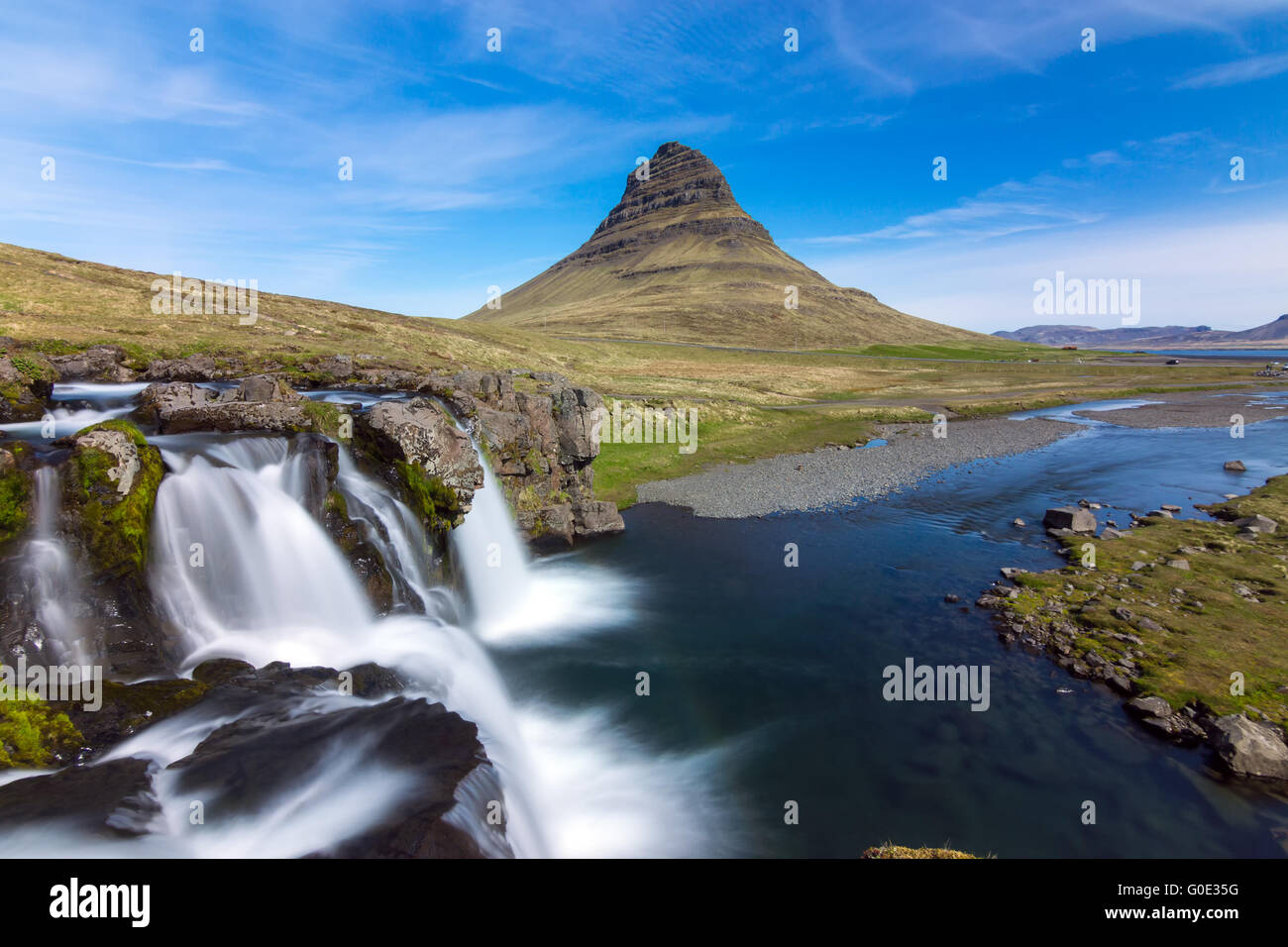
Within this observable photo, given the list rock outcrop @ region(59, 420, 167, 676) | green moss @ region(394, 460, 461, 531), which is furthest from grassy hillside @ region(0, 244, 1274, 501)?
rock outcrop @ region(59, 420, 167, 676)

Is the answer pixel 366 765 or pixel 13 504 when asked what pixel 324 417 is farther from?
pixel 366 765

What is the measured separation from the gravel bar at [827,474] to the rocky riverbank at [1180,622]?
601 inches

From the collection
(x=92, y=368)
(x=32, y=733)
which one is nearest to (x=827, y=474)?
(x=32, y=733)

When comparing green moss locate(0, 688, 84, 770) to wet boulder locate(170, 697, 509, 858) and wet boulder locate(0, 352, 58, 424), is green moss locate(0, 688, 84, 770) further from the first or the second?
wet boulder locate(0, 352, 58, 424)

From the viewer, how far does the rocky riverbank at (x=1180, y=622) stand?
54.3 feet

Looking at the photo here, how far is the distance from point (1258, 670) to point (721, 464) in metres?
38.0

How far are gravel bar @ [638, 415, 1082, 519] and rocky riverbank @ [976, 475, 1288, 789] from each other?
15265 millimetres

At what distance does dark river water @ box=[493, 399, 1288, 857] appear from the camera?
14.1m

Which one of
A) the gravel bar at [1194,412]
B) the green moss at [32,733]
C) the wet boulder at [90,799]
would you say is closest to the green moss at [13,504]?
the green moss at [32,733]

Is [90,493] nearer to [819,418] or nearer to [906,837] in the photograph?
[906,837]

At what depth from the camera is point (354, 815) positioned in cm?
1136

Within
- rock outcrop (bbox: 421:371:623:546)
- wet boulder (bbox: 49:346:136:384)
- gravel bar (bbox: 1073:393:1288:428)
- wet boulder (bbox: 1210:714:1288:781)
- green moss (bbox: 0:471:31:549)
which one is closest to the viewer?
green moss (bbox: 0:471:31:549)

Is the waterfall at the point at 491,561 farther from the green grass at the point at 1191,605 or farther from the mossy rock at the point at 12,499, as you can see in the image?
the green grass at the point at 1191,605
